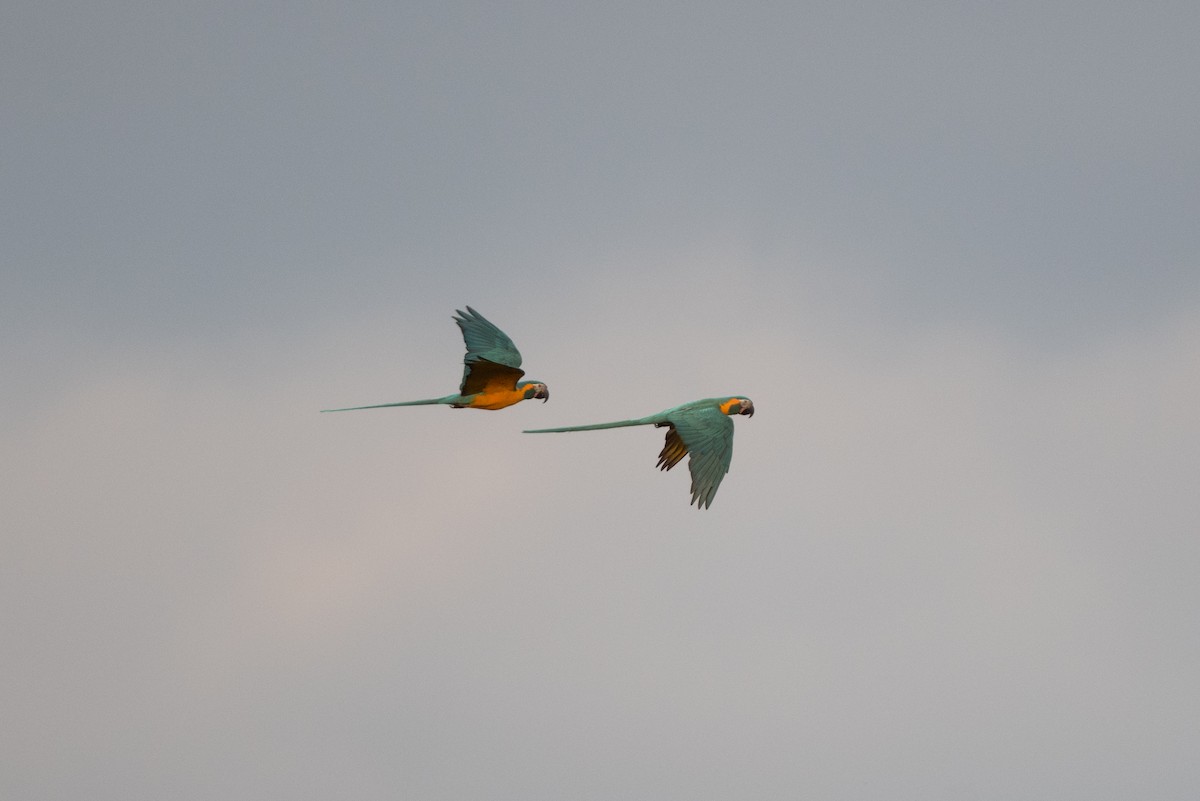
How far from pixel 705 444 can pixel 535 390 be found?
7.76 metres

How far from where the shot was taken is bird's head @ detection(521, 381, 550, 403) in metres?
51.3

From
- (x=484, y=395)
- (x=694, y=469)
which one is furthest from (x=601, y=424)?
(x=484, y=395)

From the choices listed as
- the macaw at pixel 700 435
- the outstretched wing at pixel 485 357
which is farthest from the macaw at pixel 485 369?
the macaw at pixel 700 435

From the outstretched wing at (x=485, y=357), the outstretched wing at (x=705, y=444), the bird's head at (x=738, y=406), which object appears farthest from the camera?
the outstretched wing at (x=485, y=357)

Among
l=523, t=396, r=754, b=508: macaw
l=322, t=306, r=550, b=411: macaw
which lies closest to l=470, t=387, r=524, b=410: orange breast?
l=322, t=306, r=550, b=411: macaw

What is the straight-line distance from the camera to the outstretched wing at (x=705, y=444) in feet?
145

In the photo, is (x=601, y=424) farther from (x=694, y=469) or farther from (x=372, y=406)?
(x=372, y=406)

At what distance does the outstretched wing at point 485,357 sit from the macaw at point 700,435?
4.60 m

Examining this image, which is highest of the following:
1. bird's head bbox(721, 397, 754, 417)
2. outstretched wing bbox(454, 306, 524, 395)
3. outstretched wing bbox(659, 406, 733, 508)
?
outstretched wing bbox(454, 306, 524, 395)

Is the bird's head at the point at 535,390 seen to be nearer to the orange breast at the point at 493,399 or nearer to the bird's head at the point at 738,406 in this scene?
the orange breast at the point at 493,399

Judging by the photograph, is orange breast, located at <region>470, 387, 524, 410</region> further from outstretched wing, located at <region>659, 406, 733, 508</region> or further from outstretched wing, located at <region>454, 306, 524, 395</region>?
outstretched wing, located at <region>659, 406, 733, 508</region>

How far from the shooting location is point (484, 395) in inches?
1992

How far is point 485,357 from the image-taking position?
49.4 meters

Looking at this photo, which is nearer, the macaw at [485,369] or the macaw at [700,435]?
the macaw at [700,435]
